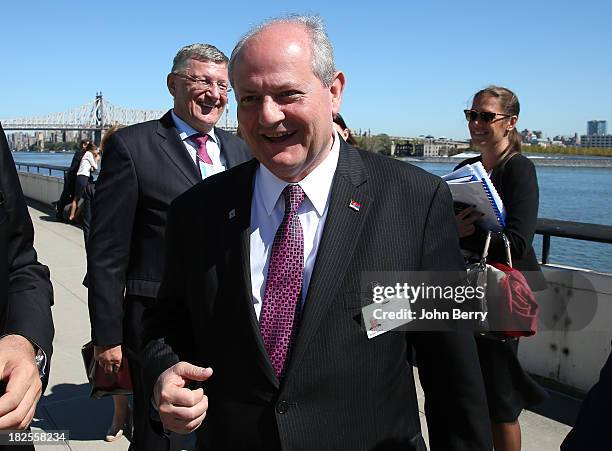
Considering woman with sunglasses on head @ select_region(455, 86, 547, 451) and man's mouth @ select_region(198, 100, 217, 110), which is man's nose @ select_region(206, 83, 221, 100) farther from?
woman with sunglasses on head @ select_region(455, 86, 547, 451)

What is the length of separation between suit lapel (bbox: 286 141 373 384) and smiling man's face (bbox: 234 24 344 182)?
5.5 inches

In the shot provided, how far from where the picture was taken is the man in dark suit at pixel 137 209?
3070mm

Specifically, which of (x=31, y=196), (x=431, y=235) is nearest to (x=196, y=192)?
(x=431, y=235)

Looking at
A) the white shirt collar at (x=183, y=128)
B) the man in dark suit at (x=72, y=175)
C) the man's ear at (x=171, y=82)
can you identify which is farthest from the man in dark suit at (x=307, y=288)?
the man in dark suit at (x=72, y=175)

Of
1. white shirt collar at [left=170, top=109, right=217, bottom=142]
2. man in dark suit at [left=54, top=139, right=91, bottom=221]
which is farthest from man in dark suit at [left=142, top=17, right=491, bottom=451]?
man in dark suit at [left=54, top=139, right=91, bottom=221]

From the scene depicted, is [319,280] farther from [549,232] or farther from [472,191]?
[549,232]

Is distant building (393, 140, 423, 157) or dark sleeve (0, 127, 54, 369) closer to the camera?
dark sleeve (0, 127, 54, 369)

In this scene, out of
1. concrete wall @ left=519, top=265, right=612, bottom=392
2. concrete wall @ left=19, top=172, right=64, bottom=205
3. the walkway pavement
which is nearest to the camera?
the walkway pavement

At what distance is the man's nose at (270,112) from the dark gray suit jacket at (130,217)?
4.58 feet

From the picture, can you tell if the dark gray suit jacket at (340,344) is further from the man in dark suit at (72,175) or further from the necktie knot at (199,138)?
the man in dark suit at (72,175)

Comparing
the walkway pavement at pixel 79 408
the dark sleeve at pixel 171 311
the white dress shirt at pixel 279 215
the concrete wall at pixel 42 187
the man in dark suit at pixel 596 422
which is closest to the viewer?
the man in dark suit at pixel 596 422

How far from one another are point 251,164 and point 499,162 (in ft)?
5.43

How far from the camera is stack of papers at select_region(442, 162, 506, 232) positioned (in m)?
2.88

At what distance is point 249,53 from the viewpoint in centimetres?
175
